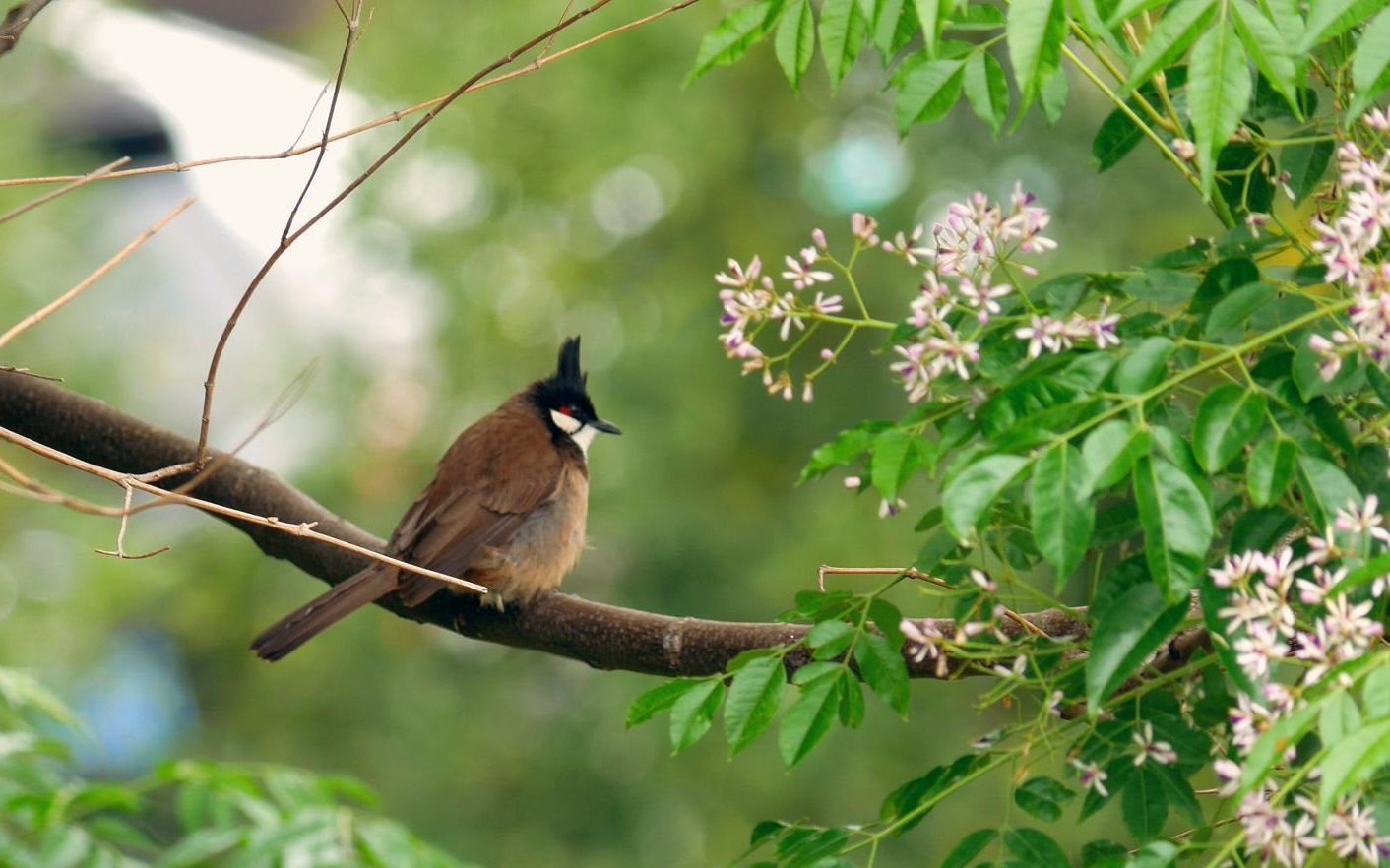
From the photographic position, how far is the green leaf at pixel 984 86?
1258mm

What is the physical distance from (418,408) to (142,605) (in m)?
1.68

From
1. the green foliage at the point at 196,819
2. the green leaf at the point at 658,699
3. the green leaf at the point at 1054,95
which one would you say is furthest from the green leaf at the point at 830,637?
the green foliage at the point at 196,819

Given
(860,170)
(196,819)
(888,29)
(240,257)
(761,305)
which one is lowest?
(196,819)

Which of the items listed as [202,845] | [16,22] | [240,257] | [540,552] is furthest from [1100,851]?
[240,257]

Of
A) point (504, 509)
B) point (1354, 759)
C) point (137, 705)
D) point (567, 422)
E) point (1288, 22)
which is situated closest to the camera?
point (1354, 759)

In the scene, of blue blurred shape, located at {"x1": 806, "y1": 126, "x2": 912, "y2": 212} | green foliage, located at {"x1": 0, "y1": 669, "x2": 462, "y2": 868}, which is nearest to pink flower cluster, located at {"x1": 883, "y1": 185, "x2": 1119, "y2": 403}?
green foliage, located at {"x1": 0, "y1": 669, "x2": 462, "y2": 868}

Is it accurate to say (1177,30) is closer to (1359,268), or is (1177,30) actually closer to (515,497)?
(1359,268)

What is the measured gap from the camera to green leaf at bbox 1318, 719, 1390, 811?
81 cm

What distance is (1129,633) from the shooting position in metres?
1.03

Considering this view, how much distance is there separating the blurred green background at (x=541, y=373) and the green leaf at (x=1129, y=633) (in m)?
4.82

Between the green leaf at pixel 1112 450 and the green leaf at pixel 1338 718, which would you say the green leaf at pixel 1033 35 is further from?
the green leaf at pixel 1338 718

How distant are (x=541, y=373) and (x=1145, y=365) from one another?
227 inches

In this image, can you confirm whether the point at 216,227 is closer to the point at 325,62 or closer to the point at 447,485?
the point at 325,62

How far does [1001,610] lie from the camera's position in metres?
1.26
